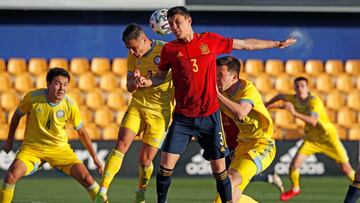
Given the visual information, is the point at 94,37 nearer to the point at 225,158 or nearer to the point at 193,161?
the point at 193,161

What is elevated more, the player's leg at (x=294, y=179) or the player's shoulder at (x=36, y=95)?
the player's shoulder at (x=36, y=95)

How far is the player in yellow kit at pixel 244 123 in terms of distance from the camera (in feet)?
33.1

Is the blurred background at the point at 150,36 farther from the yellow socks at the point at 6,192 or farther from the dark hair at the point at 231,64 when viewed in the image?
the dark hair at the point at 231,64

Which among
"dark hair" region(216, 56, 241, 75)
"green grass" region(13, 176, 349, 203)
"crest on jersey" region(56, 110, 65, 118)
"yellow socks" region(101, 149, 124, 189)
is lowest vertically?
"green grass" region(13, 176, 349, 203)

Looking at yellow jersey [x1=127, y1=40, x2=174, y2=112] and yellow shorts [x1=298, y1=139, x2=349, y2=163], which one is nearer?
yellow jersey [x1=127, y1=40, x2=174, y2=112]

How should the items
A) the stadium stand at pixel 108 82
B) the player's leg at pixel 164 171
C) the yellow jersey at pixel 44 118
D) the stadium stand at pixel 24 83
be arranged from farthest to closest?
1. the stadium stand at pixel 108 82
2. the stadium stand at pixel 24 83
3. the yellow jersey at pixel 44 118
4. the player's leg at pixel 164 171

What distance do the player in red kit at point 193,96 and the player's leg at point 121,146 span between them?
4.44 ft

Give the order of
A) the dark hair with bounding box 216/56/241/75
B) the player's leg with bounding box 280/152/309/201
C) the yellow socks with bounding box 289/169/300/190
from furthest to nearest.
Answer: the yellow socks with bounding box 289/169/300/190 → the player's leg with bounding box 280/152/309/201 → the dark hair with bounding box 216/56/241/75

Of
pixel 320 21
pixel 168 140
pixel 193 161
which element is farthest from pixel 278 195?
pixel 320 21

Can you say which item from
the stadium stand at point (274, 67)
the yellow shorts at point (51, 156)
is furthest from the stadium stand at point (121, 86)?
the yellow shorts at point (51, 156)

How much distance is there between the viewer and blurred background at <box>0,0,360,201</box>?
65.7ft

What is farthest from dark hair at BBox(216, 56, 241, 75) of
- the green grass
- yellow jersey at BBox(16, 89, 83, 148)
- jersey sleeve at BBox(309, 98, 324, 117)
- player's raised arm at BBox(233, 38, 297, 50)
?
jersey sleeve at BBox(309, 98, 324, 117)

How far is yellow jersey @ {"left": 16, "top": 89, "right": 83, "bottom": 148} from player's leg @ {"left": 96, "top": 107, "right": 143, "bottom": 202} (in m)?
0.56

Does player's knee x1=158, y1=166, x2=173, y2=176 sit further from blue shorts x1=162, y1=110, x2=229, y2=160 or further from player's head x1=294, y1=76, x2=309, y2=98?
player's head x1=294, y1=76, x2=309, y2=98
